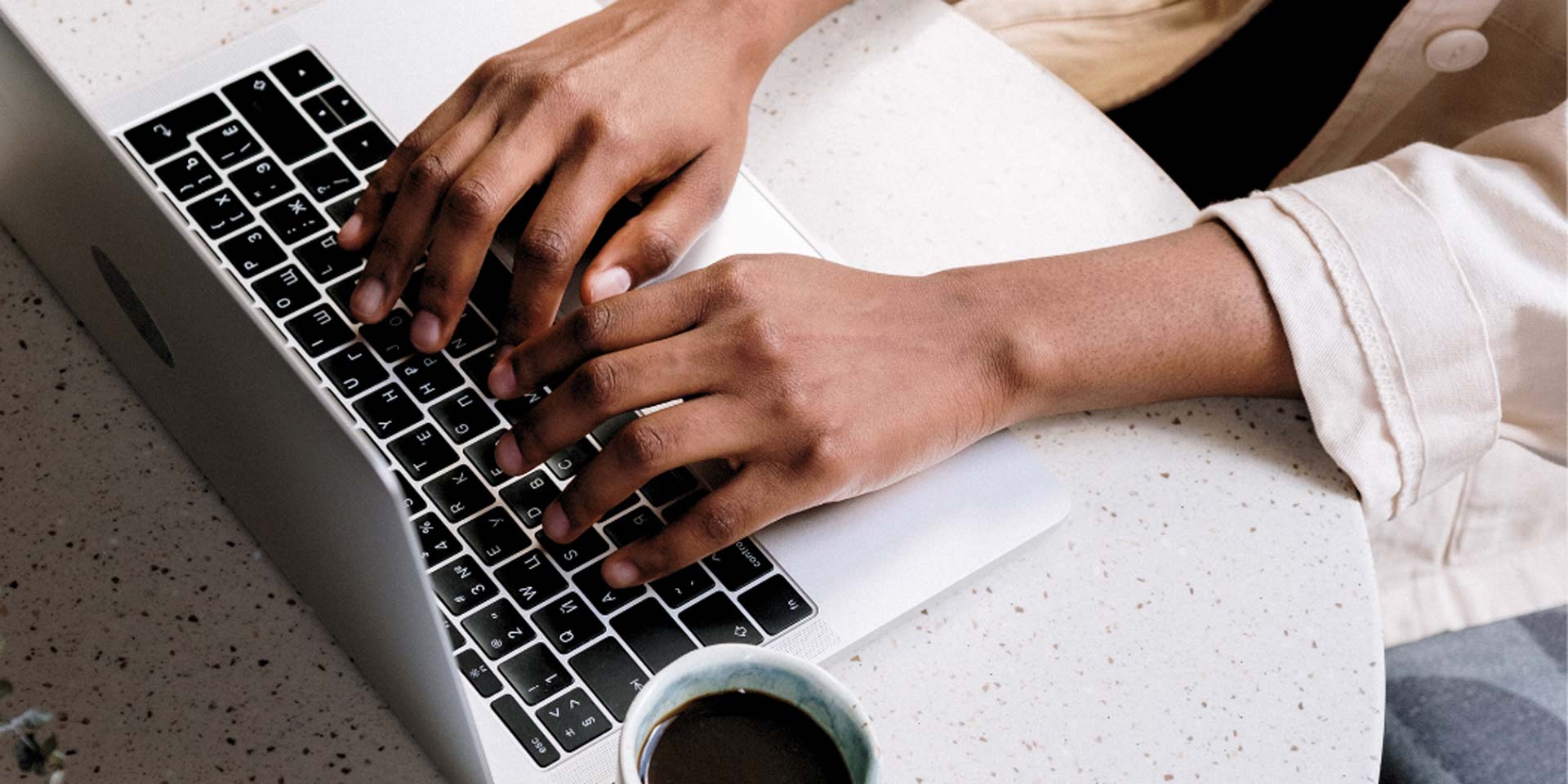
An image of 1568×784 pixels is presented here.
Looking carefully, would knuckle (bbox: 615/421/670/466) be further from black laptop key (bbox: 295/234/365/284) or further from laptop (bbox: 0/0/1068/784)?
black laptop key (bbox: 295/234/365/284)

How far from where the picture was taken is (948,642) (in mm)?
Answer: 642

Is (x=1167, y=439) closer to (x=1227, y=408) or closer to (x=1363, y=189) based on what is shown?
(x=1227, y=408)

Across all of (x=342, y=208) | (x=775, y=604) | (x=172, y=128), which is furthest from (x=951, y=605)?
(x=172, y=128)

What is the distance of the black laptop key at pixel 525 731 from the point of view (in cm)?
57

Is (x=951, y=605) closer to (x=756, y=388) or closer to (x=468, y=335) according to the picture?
(x=756, y=388)

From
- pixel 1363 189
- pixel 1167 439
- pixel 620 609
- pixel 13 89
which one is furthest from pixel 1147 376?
pixel 13 89

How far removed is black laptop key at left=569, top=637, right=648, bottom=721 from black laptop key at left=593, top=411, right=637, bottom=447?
0.38 feet

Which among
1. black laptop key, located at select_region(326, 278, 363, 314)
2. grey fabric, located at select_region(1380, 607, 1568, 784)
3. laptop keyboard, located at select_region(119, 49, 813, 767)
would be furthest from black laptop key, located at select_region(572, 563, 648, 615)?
grey fabric, located at select_region(1380, 607, 1568, 784)

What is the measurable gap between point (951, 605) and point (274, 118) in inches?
18.5

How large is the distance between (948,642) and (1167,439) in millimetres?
181

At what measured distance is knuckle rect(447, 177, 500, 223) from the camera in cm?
72

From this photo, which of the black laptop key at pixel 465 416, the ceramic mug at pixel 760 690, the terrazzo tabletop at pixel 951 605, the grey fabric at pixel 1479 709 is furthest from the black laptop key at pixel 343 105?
the grey fabric at pixel 1479 709

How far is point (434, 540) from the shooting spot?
63cm

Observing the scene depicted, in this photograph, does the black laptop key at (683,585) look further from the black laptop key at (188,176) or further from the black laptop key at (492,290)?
the black laptop key at (188,176)
